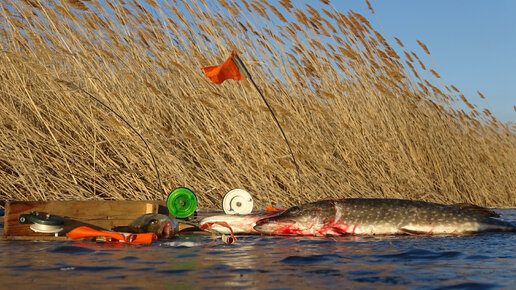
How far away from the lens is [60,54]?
19.7ft

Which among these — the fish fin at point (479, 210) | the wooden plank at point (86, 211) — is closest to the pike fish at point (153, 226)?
the wooden plank at point (86, 211)

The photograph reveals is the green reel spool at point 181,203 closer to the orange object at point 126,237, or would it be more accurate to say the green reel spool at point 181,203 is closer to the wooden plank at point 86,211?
the wooden plank at point 86,211

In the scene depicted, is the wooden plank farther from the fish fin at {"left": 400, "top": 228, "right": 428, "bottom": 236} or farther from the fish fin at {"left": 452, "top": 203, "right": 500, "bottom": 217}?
the fish fin at {"left": 452, "top": 203, "right": 500, "bottom": 217}

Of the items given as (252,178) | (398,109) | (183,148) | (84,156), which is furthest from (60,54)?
(398,109)

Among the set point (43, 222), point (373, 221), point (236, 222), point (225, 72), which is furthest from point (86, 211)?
point (373, 221)

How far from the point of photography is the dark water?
230 centimetres

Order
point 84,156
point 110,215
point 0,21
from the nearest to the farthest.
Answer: point 110,215 < point 84,156 < point 0,21

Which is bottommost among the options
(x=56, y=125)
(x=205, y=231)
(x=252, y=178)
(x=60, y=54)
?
(x=205, y=231)

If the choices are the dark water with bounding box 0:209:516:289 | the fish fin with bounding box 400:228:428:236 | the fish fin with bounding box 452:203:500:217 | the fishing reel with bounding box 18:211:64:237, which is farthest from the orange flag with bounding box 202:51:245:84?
the fish fin with bounding box 452:203:500:217

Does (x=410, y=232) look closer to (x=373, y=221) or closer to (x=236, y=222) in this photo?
(x=373, y=221)

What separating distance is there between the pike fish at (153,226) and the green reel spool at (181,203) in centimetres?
40

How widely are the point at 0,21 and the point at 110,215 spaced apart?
118 inches

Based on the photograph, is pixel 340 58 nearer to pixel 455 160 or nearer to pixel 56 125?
pixel 455 160

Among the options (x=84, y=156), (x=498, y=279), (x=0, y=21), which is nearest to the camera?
(x=498, y=279)
